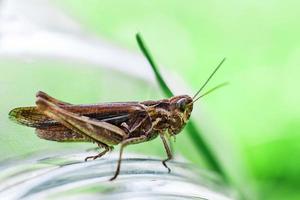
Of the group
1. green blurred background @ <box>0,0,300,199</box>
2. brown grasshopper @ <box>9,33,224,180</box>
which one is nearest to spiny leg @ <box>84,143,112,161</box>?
brown grasshopper @ <box>9,33,224,180</box>

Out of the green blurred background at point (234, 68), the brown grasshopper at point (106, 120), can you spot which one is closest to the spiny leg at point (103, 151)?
the brown grasshopper at point (106, 120)

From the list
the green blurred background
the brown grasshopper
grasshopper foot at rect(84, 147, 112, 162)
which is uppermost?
the green blurred background

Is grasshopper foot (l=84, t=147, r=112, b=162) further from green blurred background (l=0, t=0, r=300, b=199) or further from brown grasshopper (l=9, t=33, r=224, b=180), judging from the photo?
green blurred background (l=0, t=0, r=300, b=199)

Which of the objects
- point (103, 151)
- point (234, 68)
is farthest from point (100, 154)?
point (234, 68)

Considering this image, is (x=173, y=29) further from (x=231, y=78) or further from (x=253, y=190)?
(x=253, y=190)

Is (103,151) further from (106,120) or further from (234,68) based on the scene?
(234,68)

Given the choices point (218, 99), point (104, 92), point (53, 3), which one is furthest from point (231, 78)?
point (104, 92)
